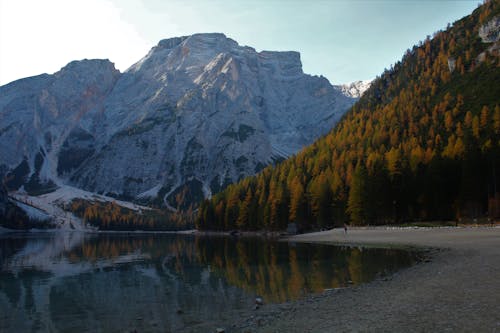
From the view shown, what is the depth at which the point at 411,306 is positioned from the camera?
18.1 meters

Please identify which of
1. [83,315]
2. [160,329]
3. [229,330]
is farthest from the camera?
[83,315]

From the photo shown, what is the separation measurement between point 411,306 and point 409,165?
268 ft

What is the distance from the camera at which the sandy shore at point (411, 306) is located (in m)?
14.9

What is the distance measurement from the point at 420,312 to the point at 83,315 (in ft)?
61.0

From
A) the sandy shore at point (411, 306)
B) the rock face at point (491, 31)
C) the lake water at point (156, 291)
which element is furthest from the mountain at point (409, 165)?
the sandy shore at point (411, 306)

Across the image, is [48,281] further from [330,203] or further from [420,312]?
[330,203]

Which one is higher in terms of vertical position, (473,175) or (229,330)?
(473,175)

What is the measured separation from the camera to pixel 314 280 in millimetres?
32406

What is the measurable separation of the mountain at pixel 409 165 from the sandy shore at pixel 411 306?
2163 inches

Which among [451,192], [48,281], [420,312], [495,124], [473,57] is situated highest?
[473,57]

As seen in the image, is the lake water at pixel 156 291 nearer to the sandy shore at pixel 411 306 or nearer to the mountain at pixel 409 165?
the sandy shore at pixel 411 306

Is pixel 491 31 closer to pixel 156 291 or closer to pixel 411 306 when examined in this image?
pixel 156 291

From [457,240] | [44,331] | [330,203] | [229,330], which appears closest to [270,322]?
[229,330]

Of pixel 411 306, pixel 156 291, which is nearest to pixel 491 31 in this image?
pixel 156 291
